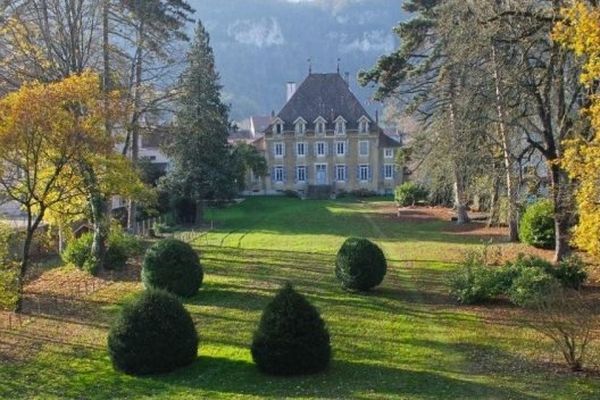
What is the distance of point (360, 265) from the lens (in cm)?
1866

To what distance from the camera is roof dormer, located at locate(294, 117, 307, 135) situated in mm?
65444

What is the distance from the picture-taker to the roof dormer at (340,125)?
214 feet

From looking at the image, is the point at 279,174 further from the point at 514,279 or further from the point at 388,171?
the point at 514,279

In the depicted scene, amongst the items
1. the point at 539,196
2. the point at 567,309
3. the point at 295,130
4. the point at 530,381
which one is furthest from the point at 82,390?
the point at 295,130

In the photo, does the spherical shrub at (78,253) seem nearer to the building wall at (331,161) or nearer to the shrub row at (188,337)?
the shrub row at (188,337)

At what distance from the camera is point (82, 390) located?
11.5 meters

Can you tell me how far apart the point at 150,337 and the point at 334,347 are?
3.81 metres

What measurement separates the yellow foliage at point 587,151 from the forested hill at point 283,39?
128950 millimetres

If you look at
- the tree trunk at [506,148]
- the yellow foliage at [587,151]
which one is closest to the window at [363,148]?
the tree trunk at [506,148]

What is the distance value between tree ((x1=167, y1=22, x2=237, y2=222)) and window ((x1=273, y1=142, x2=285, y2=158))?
20.5 meters

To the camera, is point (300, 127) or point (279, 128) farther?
point (279, 128)

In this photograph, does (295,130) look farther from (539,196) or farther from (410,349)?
(410,349)

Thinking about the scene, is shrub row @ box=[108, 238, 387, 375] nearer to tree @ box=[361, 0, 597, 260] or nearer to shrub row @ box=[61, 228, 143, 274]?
tree @ box=[361, 0, 597, 260]

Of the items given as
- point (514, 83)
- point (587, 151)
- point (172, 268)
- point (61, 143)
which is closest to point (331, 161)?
point (514, 83)
